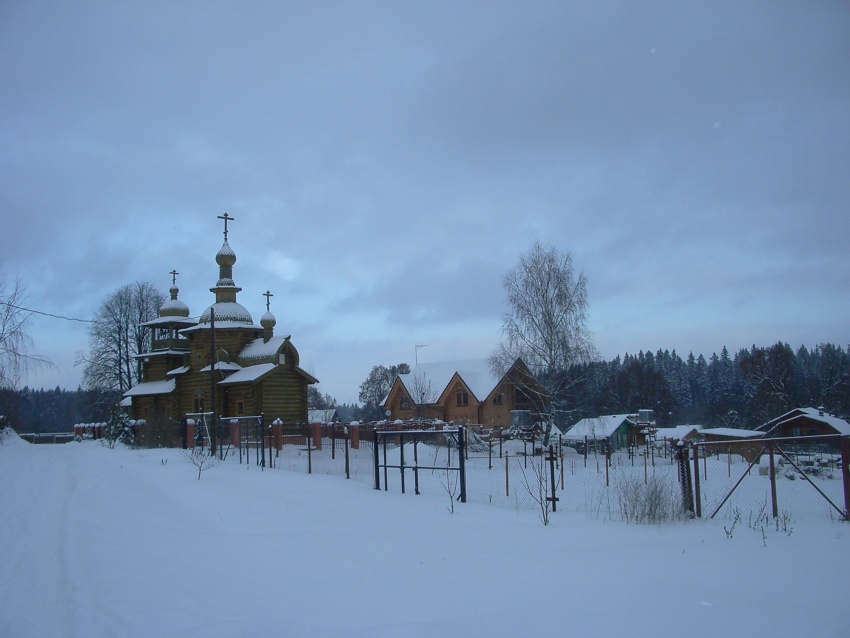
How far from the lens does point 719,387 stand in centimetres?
9019

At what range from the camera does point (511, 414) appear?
4834cm

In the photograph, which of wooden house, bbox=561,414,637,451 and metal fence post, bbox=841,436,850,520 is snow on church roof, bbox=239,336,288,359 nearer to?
wooden house, bbox=561,414,637,451

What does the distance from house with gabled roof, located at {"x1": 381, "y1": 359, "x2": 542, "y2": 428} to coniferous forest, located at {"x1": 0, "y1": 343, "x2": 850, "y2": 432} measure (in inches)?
217

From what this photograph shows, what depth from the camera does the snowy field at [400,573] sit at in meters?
5.63

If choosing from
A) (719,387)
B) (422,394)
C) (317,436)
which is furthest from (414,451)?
(719,387)

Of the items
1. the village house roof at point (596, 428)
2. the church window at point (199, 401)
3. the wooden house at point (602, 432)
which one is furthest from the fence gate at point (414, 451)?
the church window at point (199, 401)

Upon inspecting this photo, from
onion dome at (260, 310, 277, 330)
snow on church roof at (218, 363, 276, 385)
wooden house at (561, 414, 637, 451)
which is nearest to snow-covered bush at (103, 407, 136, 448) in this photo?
snow on church roof at (218, 363, 276, 385)

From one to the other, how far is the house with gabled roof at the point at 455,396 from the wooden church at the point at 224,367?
12.4 m

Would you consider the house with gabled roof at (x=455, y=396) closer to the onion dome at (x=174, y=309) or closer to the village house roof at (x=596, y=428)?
the village house roof at (x=596, y=428)

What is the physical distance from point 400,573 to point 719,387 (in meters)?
92.2

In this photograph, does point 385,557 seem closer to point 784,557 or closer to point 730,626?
point 730,626

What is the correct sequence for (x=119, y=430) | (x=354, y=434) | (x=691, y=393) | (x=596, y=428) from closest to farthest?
(x=354, y=434)
(x=119, y=430)
(x=596, y=428)
(x=691, y=393)

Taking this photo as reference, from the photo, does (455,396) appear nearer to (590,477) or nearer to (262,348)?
(262,348)

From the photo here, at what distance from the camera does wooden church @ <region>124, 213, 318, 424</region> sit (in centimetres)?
3784
